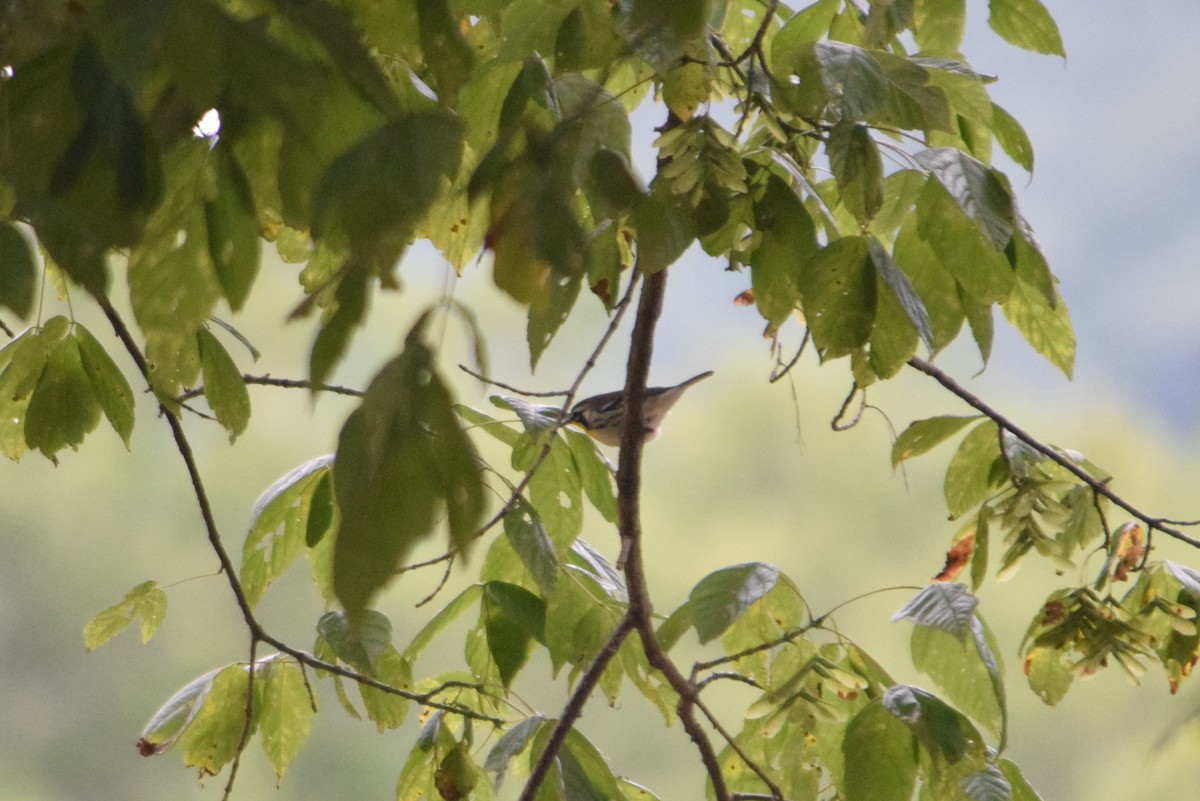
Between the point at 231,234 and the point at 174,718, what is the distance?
1.94 ft

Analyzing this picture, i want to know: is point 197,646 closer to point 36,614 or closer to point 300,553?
point 36,614

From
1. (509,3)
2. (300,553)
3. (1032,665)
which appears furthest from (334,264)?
(1032,665)

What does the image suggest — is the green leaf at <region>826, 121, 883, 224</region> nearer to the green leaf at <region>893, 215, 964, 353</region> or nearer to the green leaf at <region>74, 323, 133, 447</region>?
the green leaf at <region>893, 215, 964, 353</region>

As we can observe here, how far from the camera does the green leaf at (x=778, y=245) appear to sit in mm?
617

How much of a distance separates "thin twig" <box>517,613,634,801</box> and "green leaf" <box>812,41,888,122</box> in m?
0.40

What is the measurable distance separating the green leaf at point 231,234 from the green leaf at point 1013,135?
0.47m

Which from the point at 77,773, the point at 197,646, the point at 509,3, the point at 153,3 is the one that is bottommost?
the point at 77,773

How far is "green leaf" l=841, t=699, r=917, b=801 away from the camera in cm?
71

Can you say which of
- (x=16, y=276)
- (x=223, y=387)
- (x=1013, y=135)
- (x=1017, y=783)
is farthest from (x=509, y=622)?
(x=16, y=276)

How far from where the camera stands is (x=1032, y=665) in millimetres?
822

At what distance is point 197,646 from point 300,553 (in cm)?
196

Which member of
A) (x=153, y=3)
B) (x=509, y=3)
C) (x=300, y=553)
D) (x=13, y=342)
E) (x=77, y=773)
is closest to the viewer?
(x=153, y=3)

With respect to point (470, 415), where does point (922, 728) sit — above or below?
below

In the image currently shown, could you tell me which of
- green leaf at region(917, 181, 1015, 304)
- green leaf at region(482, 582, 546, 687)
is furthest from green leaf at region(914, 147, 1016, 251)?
green leaf at region(482, 582, 546, 687)
